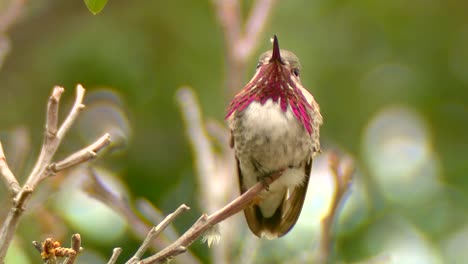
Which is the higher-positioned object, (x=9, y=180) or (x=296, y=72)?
(x=296, y=72)

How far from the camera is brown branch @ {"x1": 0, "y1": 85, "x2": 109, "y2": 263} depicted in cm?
184

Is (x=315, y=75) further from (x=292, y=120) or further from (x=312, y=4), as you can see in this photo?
(x=292, y=120)

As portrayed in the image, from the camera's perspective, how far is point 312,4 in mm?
6684

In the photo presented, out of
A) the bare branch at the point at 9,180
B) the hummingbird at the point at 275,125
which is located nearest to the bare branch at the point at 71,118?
the bare branch at the point at 9,180

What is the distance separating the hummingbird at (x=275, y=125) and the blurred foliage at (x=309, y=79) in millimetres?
1780

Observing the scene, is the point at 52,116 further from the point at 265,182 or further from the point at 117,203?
the point at 117,203


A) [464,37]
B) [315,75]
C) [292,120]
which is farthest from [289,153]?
[464,37]

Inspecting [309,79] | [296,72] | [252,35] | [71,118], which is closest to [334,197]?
[296,72]

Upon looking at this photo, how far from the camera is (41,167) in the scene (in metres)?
2.03

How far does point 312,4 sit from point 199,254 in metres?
2.16

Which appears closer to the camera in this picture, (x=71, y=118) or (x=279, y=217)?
(x=71, y=118)

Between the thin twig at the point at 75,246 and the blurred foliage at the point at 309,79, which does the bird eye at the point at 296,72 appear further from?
the thin twig at the point at 75,246

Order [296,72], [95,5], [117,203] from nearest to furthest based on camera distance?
1. [95,5]
2. [117,203]
3. [296,72]

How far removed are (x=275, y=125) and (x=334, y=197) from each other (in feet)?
1.91
